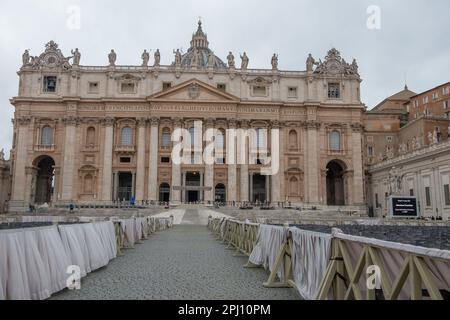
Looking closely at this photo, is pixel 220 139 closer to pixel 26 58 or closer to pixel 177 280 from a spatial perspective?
pixel 26 58

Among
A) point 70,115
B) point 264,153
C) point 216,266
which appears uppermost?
point 70,115

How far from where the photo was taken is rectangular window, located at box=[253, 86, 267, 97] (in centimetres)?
6400

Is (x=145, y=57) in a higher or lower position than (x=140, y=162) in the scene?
higher

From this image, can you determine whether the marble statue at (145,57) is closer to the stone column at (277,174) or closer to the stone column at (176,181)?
the stone column at (176,181)

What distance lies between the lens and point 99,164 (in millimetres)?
60719

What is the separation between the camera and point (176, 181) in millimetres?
59406

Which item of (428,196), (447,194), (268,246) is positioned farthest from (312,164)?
(268,246)

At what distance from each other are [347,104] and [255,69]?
48.9ft

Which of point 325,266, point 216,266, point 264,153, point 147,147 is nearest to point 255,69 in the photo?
point 264,153

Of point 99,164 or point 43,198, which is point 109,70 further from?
point 43,198

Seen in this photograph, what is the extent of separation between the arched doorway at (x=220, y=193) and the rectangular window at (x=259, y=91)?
48.5 feet

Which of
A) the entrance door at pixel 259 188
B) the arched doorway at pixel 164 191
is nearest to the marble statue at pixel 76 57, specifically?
the arched doorway at pixel 164 191

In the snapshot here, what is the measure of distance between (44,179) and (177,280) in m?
62.6

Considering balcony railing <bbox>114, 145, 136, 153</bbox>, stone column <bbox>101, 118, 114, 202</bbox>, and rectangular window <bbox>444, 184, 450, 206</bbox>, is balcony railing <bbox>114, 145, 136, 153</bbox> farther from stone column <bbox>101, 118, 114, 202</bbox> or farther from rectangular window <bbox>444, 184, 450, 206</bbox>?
rectangular window <bbox>444, 184, 450, 206</bbox>
